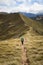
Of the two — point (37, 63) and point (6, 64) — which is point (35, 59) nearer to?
point (37, 63)

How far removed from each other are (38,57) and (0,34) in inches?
5431

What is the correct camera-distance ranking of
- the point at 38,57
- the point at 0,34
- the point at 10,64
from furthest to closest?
the point at 0,34, the point at 38,57, the point at 10,64

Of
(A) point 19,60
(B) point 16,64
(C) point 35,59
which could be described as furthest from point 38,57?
(B) point 16,64

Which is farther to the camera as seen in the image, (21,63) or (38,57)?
(38,57)

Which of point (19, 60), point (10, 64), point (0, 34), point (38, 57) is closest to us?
point (10, 64)

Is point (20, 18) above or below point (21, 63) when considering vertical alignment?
below

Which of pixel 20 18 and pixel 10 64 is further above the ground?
pixel 10 64

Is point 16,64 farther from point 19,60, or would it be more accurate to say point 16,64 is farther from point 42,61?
point 42,61

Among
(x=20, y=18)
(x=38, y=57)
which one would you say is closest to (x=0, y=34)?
(x=20, y=18)

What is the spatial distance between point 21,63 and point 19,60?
147 inches

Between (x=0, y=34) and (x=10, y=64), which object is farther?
(x=0, y=34)

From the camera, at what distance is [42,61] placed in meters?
52.9

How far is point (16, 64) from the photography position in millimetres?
48250

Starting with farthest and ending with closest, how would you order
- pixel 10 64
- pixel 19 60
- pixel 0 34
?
pixel 0 34, pixel 19 60, pixel 10 64
